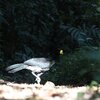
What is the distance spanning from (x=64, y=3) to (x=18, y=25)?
1.66m

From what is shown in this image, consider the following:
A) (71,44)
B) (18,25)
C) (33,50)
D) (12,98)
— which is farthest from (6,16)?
(12,98)

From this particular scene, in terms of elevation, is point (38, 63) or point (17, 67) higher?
point (38, 63)

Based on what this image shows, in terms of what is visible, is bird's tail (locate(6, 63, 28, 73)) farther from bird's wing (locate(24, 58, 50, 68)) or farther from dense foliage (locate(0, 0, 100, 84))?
Result: dense foliage (locate(0, 0, 100, 84))

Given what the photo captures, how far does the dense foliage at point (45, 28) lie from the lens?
30.9ft

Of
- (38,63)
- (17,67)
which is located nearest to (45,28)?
(17,67)

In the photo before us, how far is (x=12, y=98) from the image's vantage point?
10.9ft

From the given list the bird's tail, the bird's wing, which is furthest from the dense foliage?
the bird's wing

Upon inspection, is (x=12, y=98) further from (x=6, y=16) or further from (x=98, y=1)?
(x=98, y=1)

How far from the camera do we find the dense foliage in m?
9.43

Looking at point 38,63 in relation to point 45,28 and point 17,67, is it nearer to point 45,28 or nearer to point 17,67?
point 17,67

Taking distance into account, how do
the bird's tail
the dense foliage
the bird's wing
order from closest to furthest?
1. the bird's wing
2. the bird's tail
3. the dense foliage

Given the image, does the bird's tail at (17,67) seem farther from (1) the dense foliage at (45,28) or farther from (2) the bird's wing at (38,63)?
(1) the dense foliage at (45,28)

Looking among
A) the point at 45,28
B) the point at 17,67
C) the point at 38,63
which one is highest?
the point at 45,28

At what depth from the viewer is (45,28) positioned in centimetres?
1017
